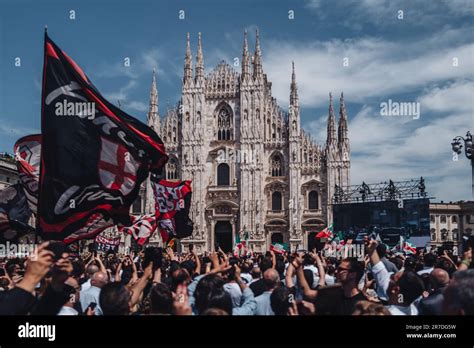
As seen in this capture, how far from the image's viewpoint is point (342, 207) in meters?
38.9

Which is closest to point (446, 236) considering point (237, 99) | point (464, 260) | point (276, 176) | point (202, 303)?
point (276, 176)

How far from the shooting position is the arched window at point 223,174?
45.9m

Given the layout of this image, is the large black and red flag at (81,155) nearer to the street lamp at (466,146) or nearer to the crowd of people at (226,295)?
the crowd of people at (226,295)

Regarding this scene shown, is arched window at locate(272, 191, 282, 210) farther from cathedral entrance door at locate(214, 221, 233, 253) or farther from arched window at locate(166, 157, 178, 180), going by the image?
arched window at locate(166, 157, 178, 180)

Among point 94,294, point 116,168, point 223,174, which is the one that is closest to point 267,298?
point 94,294

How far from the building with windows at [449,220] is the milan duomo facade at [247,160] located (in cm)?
2440

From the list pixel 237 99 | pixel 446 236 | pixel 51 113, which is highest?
pixel 237 99

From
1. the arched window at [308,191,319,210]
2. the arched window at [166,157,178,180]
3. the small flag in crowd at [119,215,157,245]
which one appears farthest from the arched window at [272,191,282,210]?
the small flag in crowd at [119,215,157,245]

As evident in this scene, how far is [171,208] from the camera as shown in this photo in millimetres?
18625

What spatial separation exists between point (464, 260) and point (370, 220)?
Result: 29155 mm

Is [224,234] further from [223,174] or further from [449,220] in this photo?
[449,220]

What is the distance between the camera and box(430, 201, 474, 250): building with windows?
61.4 meters

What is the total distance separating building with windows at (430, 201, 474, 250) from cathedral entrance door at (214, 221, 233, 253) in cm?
2949

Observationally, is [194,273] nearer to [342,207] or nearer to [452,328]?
[452,328]
